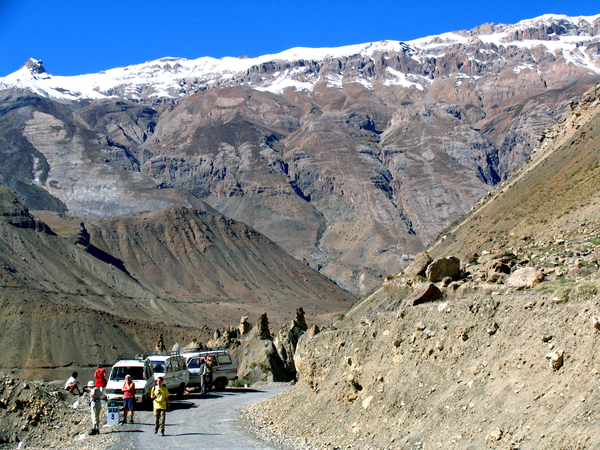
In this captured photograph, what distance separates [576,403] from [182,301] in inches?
4855

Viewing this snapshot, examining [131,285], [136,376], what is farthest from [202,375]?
[131,285]

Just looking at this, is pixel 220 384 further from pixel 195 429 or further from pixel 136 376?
pixel 195 429

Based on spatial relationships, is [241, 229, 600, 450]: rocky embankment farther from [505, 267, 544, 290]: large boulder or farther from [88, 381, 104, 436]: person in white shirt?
[88, 381, 104, 436]: person in white shirt

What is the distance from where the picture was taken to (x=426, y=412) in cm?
1281

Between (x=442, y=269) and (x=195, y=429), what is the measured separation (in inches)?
425

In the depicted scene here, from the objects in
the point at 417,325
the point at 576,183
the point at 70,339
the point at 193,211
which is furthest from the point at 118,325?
the point at 193,211

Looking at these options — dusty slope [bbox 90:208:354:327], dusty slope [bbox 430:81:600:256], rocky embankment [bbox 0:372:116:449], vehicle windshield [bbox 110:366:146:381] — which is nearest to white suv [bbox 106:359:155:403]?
vehicle windshield [bbox 110:366:146:381]

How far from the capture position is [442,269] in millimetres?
23859

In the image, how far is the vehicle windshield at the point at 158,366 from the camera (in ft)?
78.9

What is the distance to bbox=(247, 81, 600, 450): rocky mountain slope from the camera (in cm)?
1061

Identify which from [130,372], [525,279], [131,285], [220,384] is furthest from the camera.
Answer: [131,285]

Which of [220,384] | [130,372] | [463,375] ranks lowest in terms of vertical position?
[220,384]

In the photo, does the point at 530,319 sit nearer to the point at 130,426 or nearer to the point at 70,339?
the point at 130,426

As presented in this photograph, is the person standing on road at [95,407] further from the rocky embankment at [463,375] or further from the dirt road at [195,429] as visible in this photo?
the rocky embankment at [463,375]
